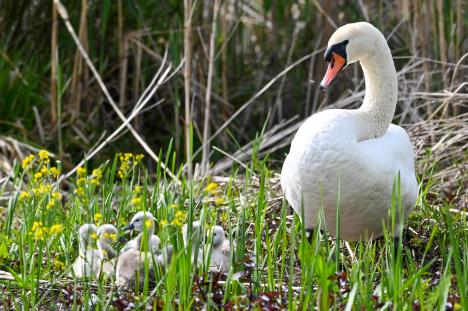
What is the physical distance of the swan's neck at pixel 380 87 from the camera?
4.58 meters

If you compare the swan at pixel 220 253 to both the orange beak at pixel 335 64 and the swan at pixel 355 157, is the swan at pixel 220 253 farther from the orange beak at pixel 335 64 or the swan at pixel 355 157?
the orange beak at pixel 335 64

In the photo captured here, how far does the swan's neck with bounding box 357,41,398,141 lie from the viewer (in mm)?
4578

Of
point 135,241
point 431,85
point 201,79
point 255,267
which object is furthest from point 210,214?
point 201,79

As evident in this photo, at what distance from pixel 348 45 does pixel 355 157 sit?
0.59 m

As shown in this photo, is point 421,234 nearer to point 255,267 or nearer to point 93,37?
point 255,267

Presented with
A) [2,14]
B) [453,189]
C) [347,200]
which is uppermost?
[2,14]

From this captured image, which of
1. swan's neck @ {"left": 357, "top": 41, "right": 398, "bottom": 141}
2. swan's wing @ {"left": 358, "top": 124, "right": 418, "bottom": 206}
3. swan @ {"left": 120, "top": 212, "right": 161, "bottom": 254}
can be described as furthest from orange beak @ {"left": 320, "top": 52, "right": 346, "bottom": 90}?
swan @ {"left": 120, "top": 212, "right": 161, "bottom": 254}

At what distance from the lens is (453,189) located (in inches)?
223

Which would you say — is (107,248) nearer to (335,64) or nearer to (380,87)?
(335,64)

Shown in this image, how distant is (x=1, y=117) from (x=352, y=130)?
3.50m

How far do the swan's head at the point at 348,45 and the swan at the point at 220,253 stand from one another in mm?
767

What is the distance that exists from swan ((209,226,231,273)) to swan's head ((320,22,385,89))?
2.52 feet

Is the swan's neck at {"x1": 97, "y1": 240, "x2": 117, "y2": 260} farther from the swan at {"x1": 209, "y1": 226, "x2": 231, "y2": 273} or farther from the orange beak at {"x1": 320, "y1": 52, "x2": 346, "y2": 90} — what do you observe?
the orange beak at {"x1": 320, "y1": 52, "x2": 346, "y2": 90}

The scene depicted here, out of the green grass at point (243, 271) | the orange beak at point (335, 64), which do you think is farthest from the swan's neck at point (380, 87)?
the green grass at point (243, 271)
